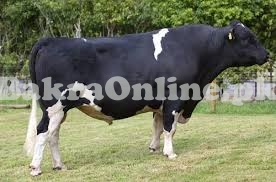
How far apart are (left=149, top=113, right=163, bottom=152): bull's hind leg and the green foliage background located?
12.4 meters

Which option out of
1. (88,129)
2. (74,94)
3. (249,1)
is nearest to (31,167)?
(74,94)

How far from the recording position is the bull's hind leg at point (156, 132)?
805 cm

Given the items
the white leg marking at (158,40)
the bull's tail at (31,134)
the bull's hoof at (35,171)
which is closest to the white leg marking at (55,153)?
the bull's tail at (31,134)

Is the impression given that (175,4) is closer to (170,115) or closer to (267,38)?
(267,38)

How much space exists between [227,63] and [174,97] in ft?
3.13

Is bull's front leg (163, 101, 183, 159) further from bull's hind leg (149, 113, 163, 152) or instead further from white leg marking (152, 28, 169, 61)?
white leg marking (152, 28, 169, 61)

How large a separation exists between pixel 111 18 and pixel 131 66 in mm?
21327

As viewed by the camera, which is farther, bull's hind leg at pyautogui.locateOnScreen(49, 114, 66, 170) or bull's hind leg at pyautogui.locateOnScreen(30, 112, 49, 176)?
bull's hind leg at pyautogui.locateOnScreen(49, 114, 66, 170)

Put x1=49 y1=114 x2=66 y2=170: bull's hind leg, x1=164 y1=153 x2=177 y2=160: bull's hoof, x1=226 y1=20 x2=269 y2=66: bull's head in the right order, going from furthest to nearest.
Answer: x1=226 y1=20 x2=269 y2=66: bull's head
x1=164 y1=153 x2=177 y2=160: bull's hoof
x1=49 y1=114 x2=66 y2=170: bull's hind leg

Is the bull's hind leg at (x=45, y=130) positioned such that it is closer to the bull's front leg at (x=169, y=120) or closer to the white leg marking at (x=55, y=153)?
the white leg marking at (x=55, y=153)

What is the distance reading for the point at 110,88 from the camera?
280 inches

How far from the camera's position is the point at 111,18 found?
28281mm

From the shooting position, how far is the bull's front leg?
7418 millimetres

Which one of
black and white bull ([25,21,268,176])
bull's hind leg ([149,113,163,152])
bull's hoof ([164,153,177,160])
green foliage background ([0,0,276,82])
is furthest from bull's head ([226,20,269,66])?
green foliage background ([0,0,276,82])
